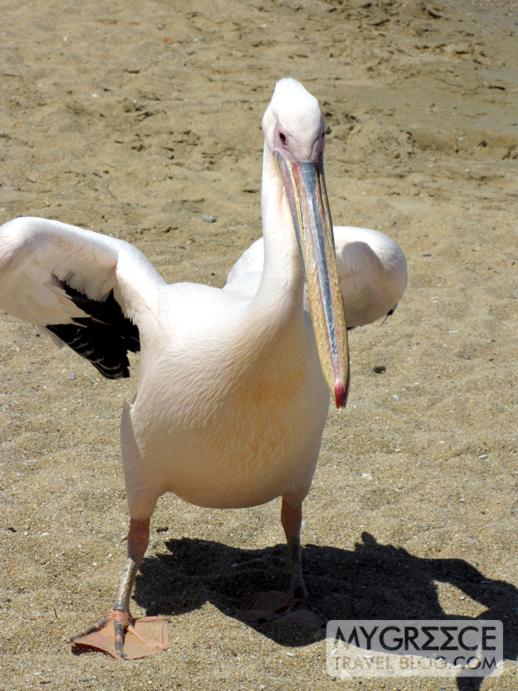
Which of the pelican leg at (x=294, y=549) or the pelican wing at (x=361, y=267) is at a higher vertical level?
the pelican wing at (x=361, y=267)

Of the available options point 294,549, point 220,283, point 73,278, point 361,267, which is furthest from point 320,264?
point 220,283

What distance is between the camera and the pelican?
2658mm

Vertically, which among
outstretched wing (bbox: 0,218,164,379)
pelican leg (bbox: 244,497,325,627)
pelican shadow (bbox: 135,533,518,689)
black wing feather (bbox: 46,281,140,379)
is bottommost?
Result: pelican shadow (bbox: 135,533,518,689)

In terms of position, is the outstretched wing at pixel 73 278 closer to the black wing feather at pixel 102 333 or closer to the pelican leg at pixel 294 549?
the black wing feather at pixel 102 333

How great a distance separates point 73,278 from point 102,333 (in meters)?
0.40

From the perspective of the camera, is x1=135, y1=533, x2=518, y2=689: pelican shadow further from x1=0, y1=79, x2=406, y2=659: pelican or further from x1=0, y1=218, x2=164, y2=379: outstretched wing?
x1=0, y1=218, x2=164, y2=379: outstretched wing

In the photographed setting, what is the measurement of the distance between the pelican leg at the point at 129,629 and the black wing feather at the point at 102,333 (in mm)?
686

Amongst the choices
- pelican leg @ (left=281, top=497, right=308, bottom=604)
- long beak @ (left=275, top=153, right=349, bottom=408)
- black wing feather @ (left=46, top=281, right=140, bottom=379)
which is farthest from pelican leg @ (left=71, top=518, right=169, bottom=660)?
long beak @ (left=275, top=153, right=349, bottom=408)

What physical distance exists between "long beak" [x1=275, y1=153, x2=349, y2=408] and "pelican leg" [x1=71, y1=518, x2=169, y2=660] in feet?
3.68

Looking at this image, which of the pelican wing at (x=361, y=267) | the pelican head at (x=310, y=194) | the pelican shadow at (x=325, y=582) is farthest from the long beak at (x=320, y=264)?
the pelican shadow at (x=325, y=582)

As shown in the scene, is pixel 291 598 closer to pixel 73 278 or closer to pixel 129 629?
pixel 129 629

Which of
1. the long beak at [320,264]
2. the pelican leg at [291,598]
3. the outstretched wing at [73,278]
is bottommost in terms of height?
the pelican leg at [291,598]

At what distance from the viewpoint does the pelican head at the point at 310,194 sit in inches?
98.3

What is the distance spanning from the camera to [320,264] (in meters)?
2.57
